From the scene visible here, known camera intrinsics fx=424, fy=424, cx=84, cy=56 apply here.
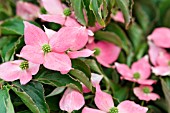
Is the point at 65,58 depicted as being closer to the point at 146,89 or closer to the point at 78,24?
the point at 78,24

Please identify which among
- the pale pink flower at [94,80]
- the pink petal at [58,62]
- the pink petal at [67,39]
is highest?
the pink petal at [67,39]

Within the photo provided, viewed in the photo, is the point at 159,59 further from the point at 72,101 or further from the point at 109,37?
the point at 72,101

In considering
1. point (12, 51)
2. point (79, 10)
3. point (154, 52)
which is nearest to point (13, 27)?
point (12, 51)

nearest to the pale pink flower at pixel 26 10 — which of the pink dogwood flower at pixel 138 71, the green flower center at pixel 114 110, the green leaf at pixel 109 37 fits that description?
the green leaf at pixel 109 37

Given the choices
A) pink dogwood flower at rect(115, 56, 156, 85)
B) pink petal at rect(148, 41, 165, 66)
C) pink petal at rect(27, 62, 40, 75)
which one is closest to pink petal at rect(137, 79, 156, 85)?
pink dogwood flower at rect(115, 56, 156, 85)

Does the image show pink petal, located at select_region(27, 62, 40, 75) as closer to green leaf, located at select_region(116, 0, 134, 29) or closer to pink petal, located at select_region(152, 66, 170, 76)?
green leaf, located at select_region(116, 0, 134, 29)

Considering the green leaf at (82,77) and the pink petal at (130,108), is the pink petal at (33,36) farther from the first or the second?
the pink petal at (130,108)

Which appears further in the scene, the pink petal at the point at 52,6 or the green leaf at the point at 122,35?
the green leaf at the point at 122,35
